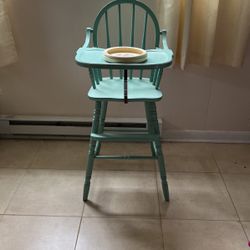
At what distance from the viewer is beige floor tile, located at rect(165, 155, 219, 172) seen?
173cm

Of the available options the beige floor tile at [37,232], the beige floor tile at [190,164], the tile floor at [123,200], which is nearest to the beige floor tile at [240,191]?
the tile floor at [123,200]

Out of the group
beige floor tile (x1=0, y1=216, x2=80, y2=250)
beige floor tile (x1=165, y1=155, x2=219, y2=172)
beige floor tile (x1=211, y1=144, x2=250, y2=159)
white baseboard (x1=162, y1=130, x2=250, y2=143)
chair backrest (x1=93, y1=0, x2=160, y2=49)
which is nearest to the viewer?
beige floor tile (x1=0, y1=216, x2=80, y2=250)

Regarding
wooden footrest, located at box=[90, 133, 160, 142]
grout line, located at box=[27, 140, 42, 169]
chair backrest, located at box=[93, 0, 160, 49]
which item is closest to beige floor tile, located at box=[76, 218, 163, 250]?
wooden footrest, located at box=[90, 133, 160, 142]

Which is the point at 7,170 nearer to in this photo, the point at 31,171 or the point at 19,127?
the point at 31,171

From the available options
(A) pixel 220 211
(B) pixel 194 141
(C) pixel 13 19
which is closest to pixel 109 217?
(A) pixel 220 211

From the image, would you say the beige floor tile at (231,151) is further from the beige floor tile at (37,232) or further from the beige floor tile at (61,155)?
the beige floor tile at (37,232)

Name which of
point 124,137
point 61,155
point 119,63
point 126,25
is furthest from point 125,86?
point 61,155

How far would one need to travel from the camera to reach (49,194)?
60.1 inches

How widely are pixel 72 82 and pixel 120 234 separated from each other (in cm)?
96

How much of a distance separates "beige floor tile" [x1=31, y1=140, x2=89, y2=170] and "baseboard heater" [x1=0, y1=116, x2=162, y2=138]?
0.07 metres

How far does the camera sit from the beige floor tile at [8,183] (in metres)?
1.47

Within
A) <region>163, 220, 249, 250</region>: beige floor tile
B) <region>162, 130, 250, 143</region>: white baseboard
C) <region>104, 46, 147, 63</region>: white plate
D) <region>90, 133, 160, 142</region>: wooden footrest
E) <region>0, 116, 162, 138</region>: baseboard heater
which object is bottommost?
<region>163, 220, 249, 250</region>: beige floor tile

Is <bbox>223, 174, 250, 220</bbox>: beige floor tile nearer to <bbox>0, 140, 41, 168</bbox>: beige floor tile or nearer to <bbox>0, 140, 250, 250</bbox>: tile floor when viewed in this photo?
<bbox>0, 140, 250, 250</bbox>: tile floor

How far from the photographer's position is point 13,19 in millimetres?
1688
